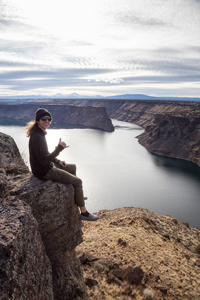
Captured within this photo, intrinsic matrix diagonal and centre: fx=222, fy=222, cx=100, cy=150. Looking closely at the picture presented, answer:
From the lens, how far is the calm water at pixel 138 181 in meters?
49.9

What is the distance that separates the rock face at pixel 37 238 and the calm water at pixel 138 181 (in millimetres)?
20467

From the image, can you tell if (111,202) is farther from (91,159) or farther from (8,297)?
(8,297)

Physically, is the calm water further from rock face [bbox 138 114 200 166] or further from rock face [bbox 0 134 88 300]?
rock face [bbox 0 134 88 300]

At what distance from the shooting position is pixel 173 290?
12102 millimetres

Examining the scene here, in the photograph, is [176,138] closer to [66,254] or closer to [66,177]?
[66,254]

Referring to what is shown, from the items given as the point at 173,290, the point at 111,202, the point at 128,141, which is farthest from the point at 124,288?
the point at 128,141

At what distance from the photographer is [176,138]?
108375 millimetres

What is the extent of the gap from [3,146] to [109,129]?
169 m

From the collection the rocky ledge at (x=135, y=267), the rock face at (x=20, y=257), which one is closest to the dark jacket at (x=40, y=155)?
the rock face at (x=20, y=257)

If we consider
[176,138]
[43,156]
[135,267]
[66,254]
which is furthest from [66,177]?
[176,138]

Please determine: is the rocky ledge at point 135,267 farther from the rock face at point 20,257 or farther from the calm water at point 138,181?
the calm water at point 138,181

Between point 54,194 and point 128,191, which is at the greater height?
point 54,194

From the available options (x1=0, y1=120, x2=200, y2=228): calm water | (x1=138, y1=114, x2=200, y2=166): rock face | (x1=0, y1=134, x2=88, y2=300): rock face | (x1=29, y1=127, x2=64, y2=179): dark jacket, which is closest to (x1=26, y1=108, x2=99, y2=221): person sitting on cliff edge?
(x1=29, y1=127, x2=64, y2=179): dark jacket

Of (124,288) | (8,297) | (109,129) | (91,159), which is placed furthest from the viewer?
(109,129)
